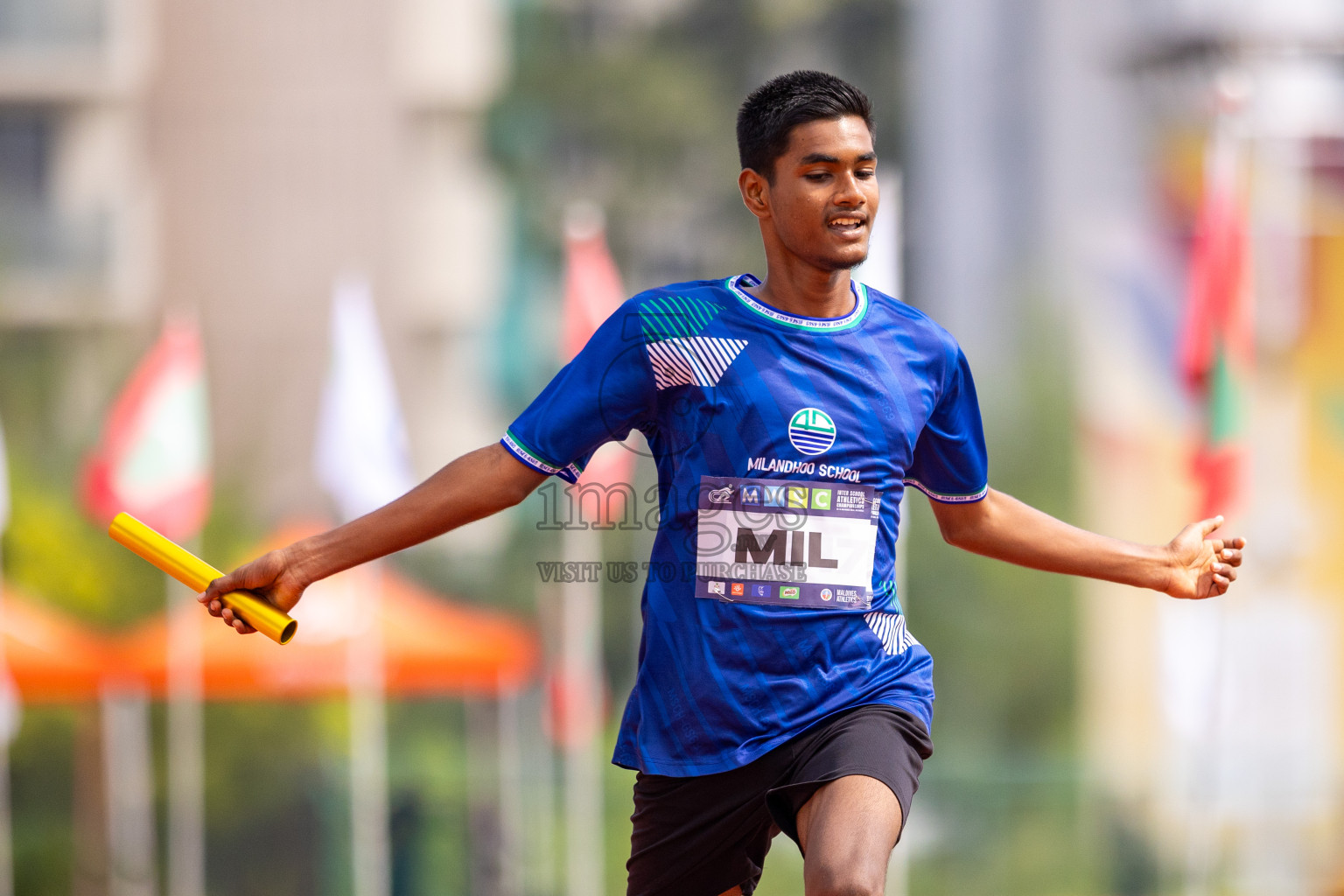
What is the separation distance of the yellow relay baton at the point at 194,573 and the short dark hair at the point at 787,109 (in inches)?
54.7

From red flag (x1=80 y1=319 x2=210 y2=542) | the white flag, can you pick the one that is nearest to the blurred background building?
red flag (x1=80 y1=319 x2=210 y2=542)

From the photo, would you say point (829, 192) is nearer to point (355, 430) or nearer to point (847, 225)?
point (847, 225)

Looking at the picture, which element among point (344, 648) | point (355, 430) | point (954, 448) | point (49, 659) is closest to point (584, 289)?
point (355, 430)

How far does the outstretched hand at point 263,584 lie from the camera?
370 centimetres

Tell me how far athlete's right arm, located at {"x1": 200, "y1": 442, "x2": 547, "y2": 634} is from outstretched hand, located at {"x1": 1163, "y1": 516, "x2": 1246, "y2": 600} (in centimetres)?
147

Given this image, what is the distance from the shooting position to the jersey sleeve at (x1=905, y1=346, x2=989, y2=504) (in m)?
3.91

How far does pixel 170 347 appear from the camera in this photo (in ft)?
41.6

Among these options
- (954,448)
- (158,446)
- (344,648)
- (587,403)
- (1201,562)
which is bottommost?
(344,648)

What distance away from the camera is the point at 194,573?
3.78 meters

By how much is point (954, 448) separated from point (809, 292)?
19.7 inches

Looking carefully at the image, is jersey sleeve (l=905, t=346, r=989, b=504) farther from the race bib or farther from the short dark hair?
the short dark hair

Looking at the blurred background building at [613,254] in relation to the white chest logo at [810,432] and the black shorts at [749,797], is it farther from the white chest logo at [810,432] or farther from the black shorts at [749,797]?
the white chest logo at [810,432]

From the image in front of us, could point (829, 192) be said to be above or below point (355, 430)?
above

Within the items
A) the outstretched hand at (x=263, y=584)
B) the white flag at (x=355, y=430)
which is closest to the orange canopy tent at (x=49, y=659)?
the white flag at (x=355, y=430)
